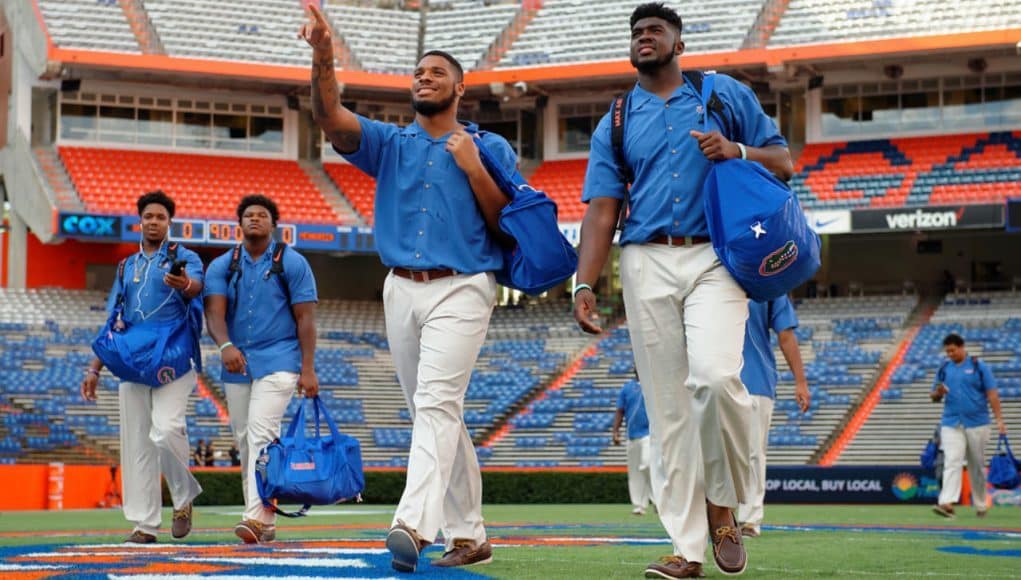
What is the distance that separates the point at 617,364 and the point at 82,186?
15580 mm

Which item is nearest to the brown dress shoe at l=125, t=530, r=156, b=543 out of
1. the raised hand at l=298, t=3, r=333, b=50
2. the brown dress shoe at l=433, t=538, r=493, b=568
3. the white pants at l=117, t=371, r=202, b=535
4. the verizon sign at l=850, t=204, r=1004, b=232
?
the white pants at l=117, t=371, r=202, b=535

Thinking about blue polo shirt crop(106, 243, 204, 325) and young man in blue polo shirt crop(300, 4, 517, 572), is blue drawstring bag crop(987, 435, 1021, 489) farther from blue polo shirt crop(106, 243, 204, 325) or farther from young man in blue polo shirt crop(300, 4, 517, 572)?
young man in blue polo shirt crop(300, 4, 517, 572)

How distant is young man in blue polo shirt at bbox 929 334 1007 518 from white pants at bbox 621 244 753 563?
11.0m

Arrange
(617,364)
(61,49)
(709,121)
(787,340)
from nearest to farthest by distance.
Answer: (709,121) → (787,340) → (617,364) → (61,49)

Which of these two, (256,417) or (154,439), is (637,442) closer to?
(256,417)

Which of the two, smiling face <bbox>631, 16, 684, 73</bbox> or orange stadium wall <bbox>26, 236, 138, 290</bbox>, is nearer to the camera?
smiling face <bbox>631, 16, 684, 73</bbox>

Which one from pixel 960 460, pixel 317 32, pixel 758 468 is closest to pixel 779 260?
pixel 317 32

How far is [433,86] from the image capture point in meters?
7.48

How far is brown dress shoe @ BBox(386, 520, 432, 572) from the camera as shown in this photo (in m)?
6.39

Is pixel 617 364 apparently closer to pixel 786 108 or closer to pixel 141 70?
pixel 786 108

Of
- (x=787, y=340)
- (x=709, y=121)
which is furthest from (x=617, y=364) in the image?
(x=709, y=121)

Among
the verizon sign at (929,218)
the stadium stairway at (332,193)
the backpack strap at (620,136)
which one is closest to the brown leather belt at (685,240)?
the backpack strap at (620,136)

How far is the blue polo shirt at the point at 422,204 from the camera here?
7316 mm

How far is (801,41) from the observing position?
135 feet
